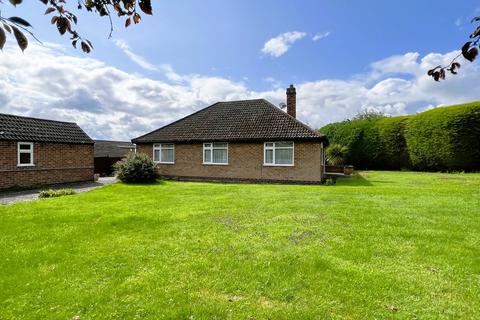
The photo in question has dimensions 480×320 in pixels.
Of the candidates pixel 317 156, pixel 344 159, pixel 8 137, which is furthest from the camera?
pixel 344 159

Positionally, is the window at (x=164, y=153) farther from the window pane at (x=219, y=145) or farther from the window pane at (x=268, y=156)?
the window pane at (x=268, y=156)

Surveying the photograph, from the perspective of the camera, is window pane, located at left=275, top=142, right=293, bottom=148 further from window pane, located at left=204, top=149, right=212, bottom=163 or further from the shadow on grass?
window pane, located at left=204, top=149, right=212, bottom=163

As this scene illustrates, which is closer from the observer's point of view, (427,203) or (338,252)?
(338,252)

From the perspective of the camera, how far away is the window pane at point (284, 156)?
17734mm

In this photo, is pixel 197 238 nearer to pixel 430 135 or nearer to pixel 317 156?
pixel 317 156

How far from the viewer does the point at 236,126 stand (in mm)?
20000

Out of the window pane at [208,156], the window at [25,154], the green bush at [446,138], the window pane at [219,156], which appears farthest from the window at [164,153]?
the green bush at [446,138]

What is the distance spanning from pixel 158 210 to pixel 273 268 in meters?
5.21

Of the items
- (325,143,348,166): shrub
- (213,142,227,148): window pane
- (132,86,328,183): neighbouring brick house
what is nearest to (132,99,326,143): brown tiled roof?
(132,86,328,183): neighbouring brick house

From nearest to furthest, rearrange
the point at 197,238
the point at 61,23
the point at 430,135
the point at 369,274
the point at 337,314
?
the point at 61,23 < the point at 337,314 < the point at 369,274 < the point at 197,238 < the point at 430,135

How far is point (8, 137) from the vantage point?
15094 mm

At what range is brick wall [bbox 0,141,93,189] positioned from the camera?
15086mm

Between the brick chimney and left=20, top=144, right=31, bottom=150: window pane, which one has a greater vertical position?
the brick chimney

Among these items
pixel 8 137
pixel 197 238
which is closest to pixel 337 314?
pixel 197 238
